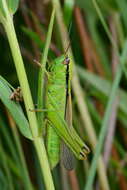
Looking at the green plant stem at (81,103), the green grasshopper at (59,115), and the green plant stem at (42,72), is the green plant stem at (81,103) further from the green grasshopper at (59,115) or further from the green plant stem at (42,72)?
the green plant stem at (42,72)

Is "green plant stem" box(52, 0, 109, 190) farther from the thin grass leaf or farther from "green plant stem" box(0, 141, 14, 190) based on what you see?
"green plant stem" box(0, 141, 14, 190)

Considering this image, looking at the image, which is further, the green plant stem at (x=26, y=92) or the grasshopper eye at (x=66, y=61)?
the grasshopper eye at (x=66, y=61)

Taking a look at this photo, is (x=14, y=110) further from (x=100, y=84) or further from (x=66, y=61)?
(x=100, y=84)

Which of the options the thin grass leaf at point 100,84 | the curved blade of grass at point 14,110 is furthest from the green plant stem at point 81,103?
the curved blade of grass at point 14,110

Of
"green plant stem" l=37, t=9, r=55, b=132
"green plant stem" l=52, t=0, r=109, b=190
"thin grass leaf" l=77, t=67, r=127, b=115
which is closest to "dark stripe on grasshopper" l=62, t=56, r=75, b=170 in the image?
"green plant stem" l=37, t=9, r=55, b=132

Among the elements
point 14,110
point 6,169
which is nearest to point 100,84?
point 6,169

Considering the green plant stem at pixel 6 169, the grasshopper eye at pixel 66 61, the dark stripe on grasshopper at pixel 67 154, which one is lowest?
the green plant stem at pixel 6 169

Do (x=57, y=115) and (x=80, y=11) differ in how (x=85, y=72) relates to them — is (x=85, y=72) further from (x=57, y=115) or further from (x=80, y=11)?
(x=57, y=115)

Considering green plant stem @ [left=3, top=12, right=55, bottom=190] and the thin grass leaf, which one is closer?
green plant stem @ [left=3, top=12, right=55, bottom=190]
